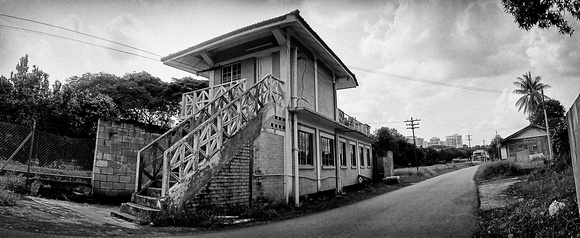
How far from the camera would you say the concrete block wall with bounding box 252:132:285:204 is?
32.8 feet

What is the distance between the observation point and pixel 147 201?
7188 millimetres

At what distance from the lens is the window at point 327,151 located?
48.3 ft

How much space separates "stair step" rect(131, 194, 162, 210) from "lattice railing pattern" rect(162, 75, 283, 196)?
0.23 m

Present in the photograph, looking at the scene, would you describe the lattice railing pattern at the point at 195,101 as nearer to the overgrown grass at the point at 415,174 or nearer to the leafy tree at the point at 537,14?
the leafy tree at the point at 537,14

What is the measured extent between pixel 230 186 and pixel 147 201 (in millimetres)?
2253

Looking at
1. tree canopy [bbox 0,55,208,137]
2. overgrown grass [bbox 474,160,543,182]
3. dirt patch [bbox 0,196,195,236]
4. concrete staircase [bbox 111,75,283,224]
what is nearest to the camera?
dirt patch [bbox 0,196,195,236]

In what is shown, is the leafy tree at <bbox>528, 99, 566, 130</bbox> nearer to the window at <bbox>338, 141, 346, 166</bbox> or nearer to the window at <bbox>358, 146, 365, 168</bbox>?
the window at <bbox>358, 146, 365, 168</bbox>

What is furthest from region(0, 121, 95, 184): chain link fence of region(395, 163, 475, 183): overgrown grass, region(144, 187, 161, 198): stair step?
region(395, 163, 475, 183): overgrown grass

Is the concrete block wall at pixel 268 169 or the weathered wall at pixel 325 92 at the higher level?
the weathered wall at pixel 325 92

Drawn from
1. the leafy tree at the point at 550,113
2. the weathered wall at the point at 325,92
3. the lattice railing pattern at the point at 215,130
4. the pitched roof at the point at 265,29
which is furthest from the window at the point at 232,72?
the leafy tree at the point at 550,113

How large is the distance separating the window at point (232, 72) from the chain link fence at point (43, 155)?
544 centimetres

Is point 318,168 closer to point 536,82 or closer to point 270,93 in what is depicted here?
point 270,93

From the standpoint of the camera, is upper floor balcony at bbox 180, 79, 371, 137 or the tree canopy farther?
the tree canopy

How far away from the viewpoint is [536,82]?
45469mm
